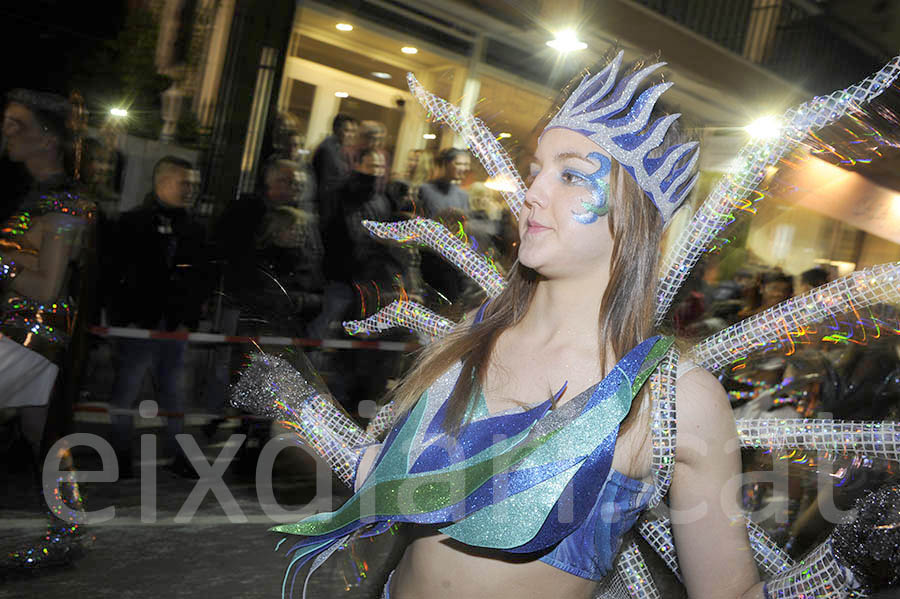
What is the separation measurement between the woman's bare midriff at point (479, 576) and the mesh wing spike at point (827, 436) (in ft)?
1.17

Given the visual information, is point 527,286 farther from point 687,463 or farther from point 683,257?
point 687,463

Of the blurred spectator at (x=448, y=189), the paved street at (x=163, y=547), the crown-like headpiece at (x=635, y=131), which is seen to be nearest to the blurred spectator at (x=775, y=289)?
the blurred spectator at (x=448, y=189)

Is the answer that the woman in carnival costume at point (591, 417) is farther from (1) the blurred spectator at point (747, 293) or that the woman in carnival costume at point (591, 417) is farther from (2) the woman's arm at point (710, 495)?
(1) the blurred spectator at point (747, 293)

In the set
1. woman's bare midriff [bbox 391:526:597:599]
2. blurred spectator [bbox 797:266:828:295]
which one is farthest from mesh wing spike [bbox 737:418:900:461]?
blurred spectator [bbox 797:266:828:295]

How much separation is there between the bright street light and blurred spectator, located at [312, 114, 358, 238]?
9.52ft

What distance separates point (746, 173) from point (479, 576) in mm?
779

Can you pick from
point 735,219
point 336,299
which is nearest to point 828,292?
point 735,219

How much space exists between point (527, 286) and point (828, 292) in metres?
0.51

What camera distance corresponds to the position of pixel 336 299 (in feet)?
11.7

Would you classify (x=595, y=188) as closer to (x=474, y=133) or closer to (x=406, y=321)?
(x=474, y=133)

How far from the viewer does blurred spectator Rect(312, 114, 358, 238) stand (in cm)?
381

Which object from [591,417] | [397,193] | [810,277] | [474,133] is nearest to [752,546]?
[591,417]

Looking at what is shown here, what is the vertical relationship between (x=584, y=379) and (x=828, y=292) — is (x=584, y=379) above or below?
below

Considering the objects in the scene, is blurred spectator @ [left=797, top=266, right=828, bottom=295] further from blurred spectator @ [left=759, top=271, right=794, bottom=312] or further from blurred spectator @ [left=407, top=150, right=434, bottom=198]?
blurred spectator @ [left=407, top=150, right=434, bottom=198]
